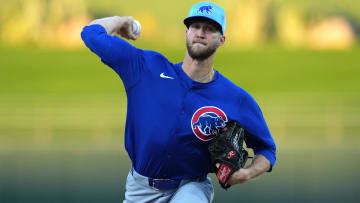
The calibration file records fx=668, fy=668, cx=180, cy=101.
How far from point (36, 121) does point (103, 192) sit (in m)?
14.4

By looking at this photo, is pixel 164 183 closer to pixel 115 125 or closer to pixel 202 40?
pixel 202 40

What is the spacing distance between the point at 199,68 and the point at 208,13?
0.36 meters

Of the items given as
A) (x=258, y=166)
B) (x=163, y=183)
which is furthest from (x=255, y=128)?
(x=163, y=183)

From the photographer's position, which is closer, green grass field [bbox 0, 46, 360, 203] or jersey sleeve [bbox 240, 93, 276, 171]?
jersey sleeve [bbox 240, 93, 276, 171]

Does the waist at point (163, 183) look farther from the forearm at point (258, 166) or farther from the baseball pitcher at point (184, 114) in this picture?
the forearm at point (258, 166)

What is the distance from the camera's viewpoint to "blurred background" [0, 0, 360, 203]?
1205 cm

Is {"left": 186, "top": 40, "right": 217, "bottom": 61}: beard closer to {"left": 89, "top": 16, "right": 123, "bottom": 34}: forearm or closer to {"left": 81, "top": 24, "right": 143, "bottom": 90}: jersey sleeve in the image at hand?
{"left": 81, "top": 24, "right": 143, "bottom": 90}: jersey sleeve

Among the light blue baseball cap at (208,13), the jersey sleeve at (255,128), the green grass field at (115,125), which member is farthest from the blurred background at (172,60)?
the light blue baseball cap at (208,13)

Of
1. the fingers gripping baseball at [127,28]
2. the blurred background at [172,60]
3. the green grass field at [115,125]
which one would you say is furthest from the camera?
the blurred background at [172,60]

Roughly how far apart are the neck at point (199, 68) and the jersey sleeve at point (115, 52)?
32cm

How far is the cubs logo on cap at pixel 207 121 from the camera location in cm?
427

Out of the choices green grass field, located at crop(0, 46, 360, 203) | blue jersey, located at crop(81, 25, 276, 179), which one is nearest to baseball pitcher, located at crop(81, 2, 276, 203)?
blue jersey, located at crop(81, 25, 276, 179)

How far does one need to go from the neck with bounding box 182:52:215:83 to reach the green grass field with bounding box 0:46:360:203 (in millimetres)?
6081

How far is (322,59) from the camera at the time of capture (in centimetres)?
4128
